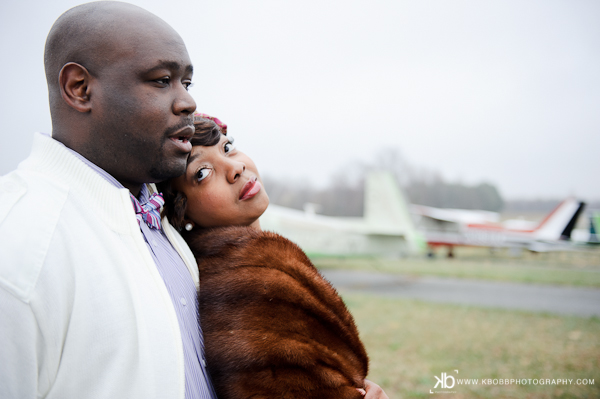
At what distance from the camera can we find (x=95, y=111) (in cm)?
107

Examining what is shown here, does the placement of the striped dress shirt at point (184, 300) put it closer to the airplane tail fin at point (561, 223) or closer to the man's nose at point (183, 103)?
the man's nose at point (183, 103)

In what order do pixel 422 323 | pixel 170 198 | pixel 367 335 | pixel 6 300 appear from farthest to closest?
1. pixel 422 323
2. pixel 367 335
3. pixel 170 198
4. pixel 6 300

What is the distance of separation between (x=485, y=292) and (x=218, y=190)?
11.4 m

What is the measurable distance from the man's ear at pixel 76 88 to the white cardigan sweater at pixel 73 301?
0.16m

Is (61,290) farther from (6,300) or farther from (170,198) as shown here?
(170,198)

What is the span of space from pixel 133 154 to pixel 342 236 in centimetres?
1625

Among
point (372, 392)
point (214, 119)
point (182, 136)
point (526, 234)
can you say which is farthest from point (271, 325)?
point (526, 234)

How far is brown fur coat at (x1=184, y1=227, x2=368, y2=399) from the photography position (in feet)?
3.71

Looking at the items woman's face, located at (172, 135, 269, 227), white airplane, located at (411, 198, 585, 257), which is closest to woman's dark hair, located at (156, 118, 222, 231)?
woman's face, located at (172, 135, 269, 227)

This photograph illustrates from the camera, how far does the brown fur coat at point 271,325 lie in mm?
1132

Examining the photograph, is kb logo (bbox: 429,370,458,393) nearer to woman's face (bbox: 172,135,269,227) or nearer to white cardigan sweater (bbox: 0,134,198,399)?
woman's face (bbox: 172,135,269,227)

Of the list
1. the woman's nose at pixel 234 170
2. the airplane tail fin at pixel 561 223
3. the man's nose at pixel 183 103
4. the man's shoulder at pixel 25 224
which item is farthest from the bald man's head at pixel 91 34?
the airplane tail fin at pixel 561 223

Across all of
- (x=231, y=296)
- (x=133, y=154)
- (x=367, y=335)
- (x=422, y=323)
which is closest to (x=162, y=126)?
(x=133, y=154)

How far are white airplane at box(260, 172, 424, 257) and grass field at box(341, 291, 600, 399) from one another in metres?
7.81
